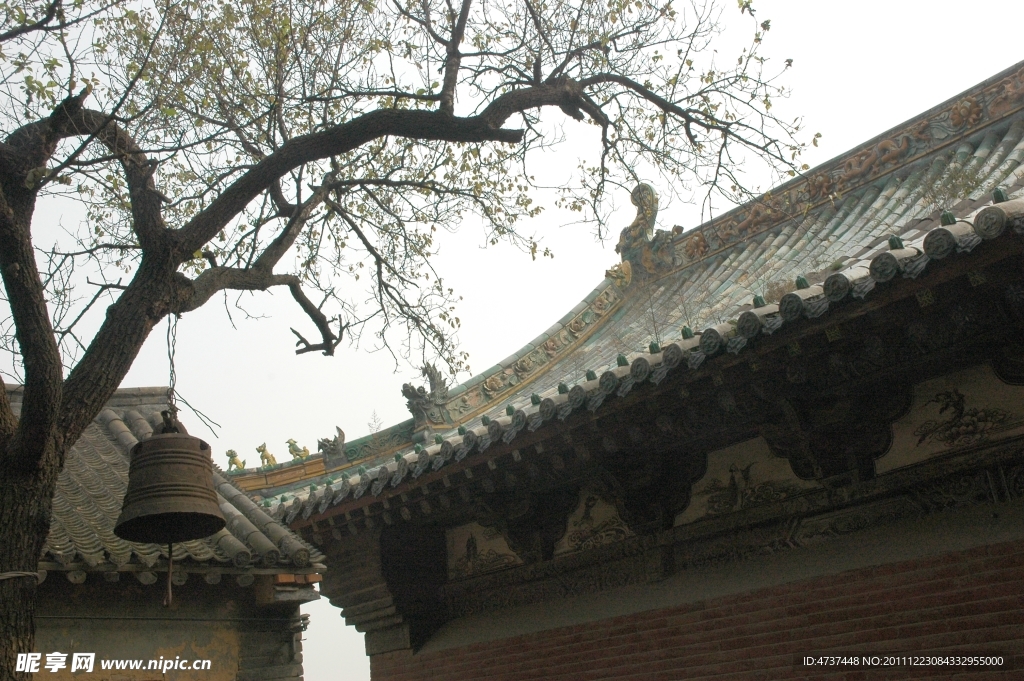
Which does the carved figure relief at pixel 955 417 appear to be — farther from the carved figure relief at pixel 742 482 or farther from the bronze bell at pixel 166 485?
the bronze bell at pixel 166 485

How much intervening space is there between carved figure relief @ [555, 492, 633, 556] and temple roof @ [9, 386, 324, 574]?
5.90 ft

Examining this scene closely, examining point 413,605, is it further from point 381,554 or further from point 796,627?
point 796,627

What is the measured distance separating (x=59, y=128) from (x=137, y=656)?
3.73 meters

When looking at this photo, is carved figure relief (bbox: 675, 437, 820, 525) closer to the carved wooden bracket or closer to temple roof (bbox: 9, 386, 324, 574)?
the carved wooden bracket

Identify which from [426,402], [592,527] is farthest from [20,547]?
[426,402]

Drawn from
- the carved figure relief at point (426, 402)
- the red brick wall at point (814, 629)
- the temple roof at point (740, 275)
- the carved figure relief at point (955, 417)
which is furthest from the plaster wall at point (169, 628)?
the carved figure relief at point (955, 417)

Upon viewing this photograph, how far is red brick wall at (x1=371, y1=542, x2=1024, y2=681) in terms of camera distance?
429cm

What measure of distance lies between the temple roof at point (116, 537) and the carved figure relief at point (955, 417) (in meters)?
3.91


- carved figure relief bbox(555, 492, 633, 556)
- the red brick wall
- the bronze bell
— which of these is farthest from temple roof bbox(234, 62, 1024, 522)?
the bronze bell

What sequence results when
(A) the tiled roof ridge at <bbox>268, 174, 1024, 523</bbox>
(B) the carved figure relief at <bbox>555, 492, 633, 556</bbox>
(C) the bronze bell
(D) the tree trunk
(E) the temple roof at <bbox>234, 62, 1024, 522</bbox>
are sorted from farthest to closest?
(B) the carved figure relief at <bbox>555, 492, 633, 556</bbox>, (E) the temple roof at <bbox>234, 62, 1024, 522</bbox>, (C) the bronze bell, (A) the tiled roof ridge at <bbox>268, 174, 1024, 523</bbox>, (D) the tree trunk

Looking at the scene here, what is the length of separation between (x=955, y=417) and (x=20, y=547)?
13.6 feet

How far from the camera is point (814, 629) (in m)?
4.83

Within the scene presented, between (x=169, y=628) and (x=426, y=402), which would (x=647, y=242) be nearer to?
(x=426, y=402)

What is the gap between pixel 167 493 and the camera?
3877 millimetres
